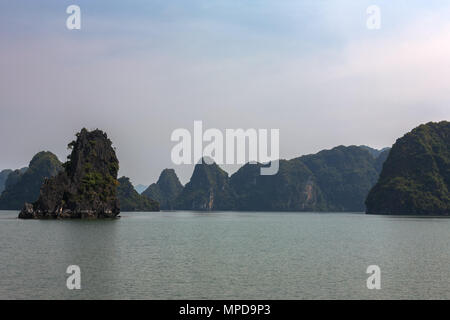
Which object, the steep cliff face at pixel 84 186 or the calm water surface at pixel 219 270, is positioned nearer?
the calm water surface at pixel 219 270

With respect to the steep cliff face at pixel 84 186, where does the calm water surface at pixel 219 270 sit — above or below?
below

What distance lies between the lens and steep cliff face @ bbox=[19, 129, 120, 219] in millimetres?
123856

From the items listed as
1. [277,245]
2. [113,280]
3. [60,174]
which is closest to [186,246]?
[277,245]

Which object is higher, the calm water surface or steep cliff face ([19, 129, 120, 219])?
steep cliff face ([19, 129, 120, 219])

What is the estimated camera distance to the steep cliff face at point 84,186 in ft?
406

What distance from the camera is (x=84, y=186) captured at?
130 m

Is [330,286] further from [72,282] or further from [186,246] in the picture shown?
[186,246]

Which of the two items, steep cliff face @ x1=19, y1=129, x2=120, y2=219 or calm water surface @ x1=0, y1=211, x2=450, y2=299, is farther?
steep cliff face @ x1=19, y1=129, x2=120, y2=219

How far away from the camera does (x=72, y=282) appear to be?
32469 millimetres

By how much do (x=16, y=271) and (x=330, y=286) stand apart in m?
24.0

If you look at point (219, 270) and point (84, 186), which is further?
point (84, 186)

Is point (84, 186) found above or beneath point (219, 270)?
above
